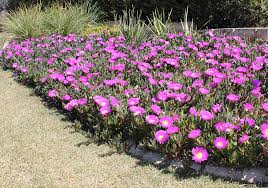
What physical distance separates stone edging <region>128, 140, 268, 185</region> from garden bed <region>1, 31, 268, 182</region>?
48 millimetres

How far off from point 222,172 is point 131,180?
2.71 ft

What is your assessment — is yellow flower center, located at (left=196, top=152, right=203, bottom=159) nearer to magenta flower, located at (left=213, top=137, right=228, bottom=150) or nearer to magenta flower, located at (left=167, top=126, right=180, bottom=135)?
magenta flower, located at (left=213, top=137, right=228, bottom=150)

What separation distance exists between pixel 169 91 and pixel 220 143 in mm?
1247

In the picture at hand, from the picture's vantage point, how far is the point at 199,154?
3.81 meters

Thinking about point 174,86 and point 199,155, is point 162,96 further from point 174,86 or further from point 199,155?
point 199,155

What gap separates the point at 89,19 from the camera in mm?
10984

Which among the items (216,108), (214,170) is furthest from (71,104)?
(214,170)

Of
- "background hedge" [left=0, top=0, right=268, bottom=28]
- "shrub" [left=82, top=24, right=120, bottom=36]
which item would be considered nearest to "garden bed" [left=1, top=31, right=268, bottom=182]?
"shrub" [left=82, top=24, right=120, bottom=36]

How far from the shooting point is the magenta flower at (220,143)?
12.3 ft

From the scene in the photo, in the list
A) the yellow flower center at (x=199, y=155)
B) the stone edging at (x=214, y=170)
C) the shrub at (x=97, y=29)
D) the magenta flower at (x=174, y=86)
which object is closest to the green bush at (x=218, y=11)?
the shrub at (x=97, y=29)

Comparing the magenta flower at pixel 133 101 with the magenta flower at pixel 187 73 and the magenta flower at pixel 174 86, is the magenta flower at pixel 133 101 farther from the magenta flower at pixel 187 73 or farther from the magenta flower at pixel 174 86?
the magenta flower at pixel 187 73

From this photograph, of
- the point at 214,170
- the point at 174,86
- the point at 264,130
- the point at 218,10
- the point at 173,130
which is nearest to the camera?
the point at 264,130

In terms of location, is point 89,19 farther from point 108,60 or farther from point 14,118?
point 14,118

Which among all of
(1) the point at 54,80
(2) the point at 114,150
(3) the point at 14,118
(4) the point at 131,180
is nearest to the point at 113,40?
(1) the point at 54,80
